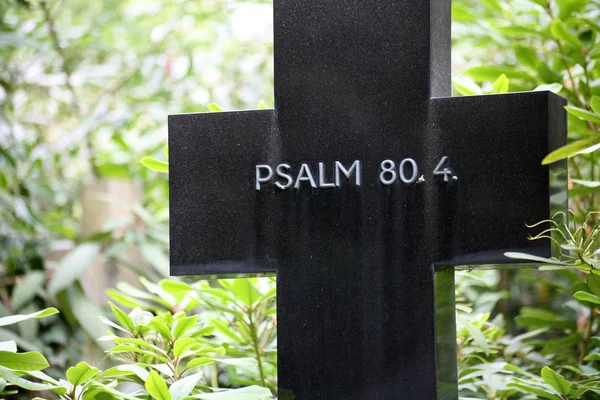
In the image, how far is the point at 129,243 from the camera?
110 inches

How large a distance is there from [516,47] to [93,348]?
5.77 ft

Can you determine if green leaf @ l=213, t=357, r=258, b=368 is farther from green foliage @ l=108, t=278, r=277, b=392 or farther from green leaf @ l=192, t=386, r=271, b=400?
green leaf @ l=192, t=386, r=271, b=400

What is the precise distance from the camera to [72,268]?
8.30 feet

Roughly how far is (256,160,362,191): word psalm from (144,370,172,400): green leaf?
1.46 feet

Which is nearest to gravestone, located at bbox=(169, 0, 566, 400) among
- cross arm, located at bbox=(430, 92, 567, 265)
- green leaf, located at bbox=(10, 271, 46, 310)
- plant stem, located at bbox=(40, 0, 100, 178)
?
cross arm, located at bbox=(430, 92, 567, 265)

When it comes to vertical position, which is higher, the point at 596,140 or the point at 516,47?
the point at 516,47

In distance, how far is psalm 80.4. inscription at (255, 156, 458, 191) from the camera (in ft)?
4.60

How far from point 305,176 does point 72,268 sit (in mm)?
1369

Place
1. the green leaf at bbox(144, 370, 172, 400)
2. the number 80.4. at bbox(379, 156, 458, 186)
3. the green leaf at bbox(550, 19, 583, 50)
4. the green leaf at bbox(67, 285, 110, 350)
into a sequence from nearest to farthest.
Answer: the green leaf at bbox(144, 370, 172, 400)
the number 80.4. at bbox(379, 156, 458, 186)
the green leaf at bbox(550, 19, 583, 50)
the green leaf at bbox(67, 285, 110, 350)

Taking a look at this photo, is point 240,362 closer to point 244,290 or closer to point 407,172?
point 244,290

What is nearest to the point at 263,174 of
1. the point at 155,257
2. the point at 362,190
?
the point at 362,190

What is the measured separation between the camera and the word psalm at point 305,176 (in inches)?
56.2

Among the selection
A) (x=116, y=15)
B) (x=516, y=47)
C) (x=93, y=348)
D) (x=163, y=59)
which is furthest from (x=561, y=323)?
(x=116, y=15)

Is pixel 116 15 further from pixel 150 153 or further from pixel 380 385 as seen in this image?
pixel 380 385
